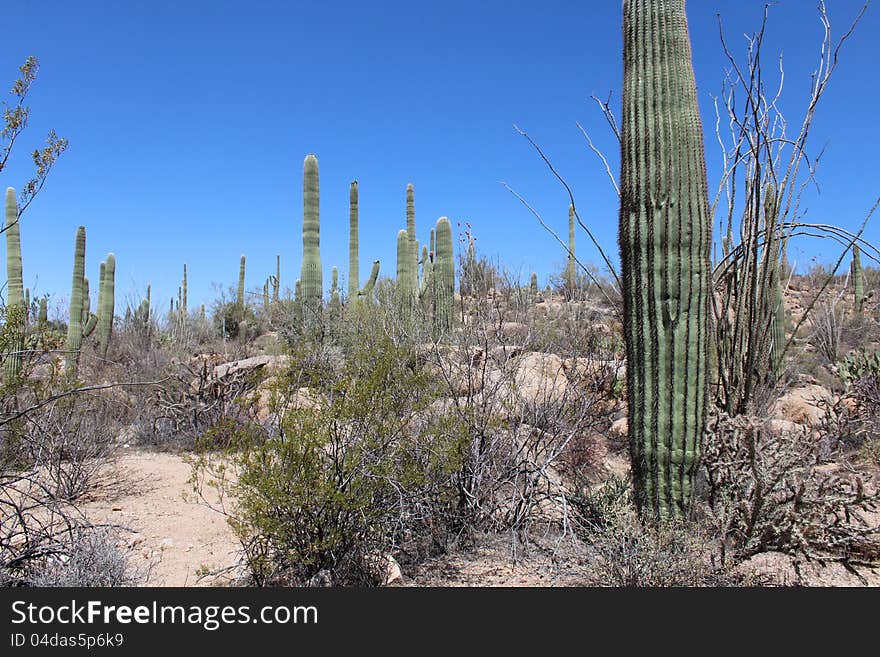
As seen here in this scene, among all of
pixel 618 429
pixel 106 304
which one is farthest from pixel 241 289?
pixel 618 429

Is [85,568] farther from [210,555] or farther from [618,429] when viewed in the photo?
[618,429]

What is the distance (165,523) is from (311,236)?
986 cm

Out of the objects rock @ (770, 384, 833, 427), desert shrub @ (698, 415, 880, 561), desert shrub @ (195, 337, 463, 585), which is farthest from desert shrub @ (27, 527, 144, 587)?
rock @ (770, 384, 833, 427)

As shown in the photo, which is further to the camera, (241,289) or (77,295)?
(241,289)

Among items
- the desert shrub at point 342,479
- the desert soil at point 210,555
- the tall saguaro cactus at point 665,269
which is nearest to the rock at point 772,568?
the desert soil at point 210,555

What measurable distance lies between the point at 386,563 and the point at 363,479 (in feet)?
1.90

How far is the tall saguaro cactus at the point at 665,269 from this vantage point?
154 inches

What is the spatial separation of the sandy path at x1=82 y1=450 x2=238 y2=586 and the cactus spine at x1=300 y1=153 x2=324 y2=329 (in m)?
7.17

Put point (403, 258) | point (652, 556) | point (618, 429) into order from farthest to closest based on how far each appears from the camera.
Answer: point (403, 258) < point (618, 429) < point (652, 556)

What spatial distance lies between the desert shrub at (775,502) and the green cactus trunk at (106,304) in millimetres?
13645

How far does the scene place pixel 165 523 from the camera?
5.81 metres

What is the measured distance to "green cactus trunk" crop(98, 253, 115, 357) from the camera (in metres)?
14.9

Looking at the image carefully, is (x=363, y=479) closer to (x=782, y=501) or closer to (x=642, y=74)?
(x=782, y=501)

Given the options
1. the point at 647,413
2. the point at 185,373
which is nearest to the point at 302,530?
the point at 647,413
